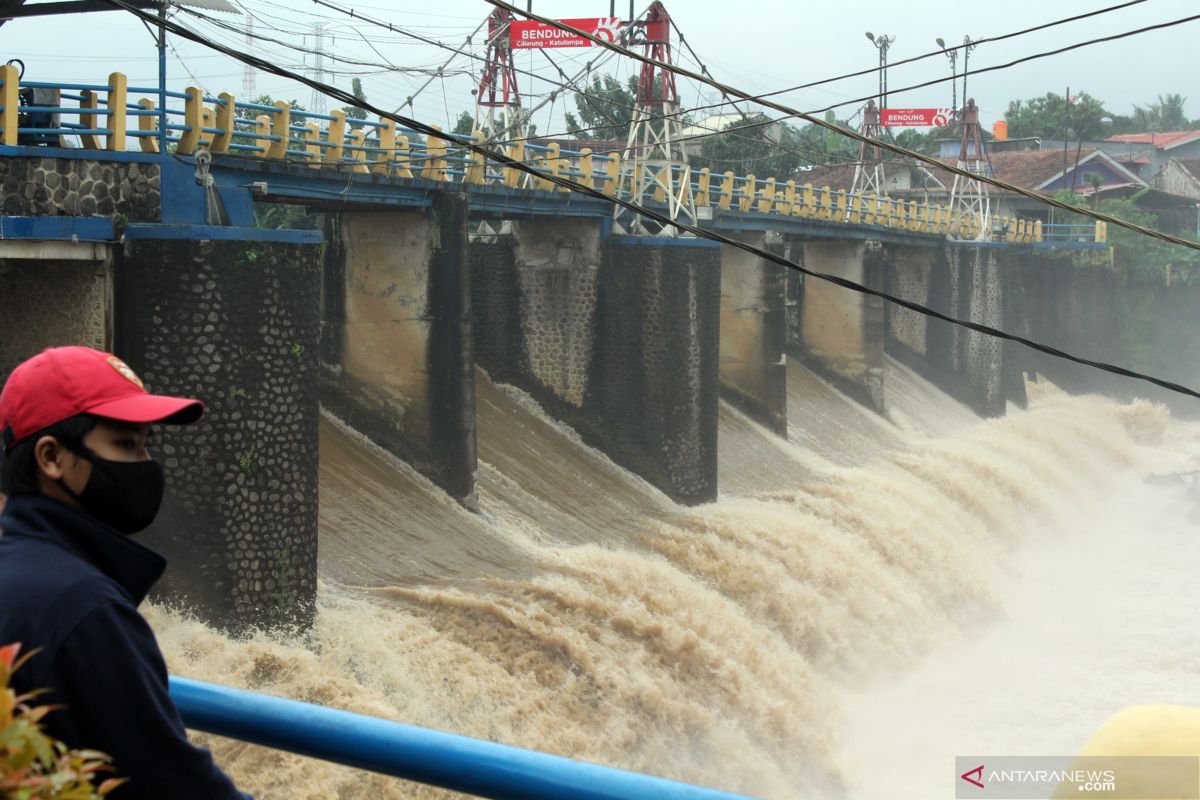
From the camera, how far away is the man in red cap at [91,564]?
2213 mm

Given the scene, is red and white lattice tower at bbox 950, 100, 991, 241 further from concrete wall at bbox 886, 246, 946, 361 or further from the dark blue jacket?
the dark blue jacket

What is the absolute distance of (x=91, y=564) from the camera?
7.82 ft

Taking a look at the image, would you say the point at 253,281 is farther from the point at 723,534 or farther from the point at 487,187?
the point at 723,534

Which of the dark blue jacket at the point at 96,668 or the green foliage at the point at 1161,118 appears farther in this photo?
the green foliage at the point at 1161,118

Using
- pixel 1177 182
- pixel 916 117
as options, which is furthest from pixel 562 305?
pixel 1177 182

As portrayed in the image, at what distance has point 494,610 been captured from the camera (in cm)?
1323

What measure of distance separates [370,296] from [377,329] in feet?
1.49

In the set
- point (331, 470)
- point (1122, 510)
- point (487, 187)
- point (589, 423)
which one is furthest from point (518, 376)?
point (1122, 510)

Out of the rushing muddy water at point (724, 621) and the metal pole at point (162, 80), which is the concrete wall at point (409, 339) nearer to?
the rushing muddy water at point (724, 621)

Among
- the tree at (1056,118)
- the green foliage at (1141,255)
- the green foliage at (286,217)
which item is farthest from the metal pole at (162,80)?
the tree at (1056,118)

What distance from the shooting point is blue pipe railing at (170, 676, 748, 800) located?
7.20ft

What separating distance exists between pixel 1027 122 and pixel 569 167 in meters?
64.5

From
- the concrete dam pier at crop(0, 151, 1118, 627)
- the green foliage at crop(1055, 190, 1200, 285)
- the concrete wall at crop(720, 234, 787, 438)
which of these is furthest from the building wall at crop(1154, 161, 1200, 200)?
the concrete wall at crop(720, 234, 787, 438)

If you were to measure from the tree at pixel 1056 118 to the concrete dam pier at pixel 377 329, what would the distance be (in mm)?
43785
